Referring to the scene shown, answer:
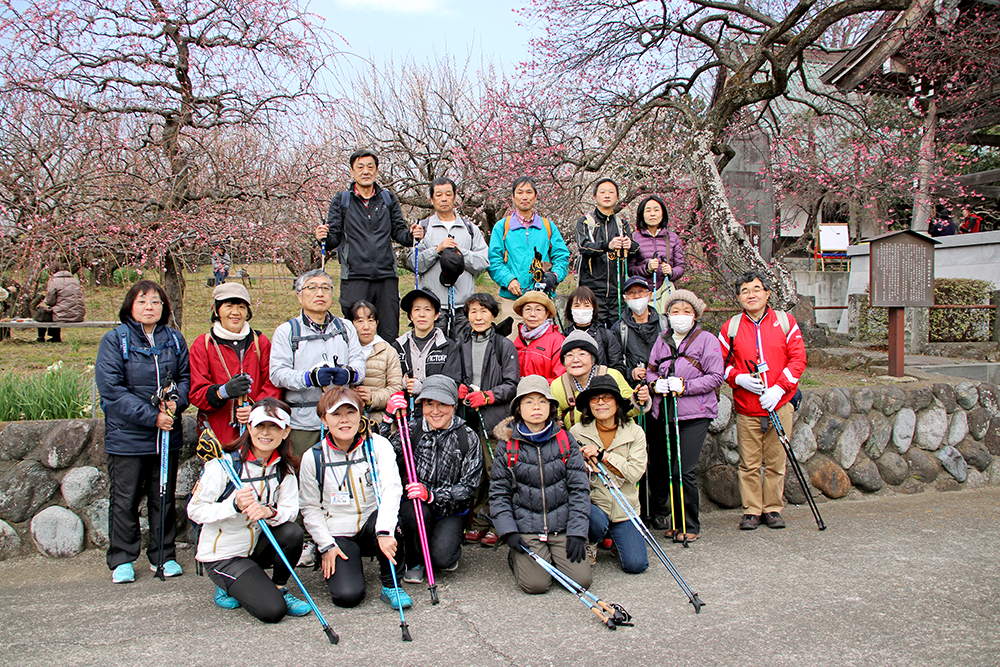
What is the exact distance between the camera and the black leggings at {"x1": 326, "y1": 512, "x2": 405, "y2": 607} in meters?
3.87

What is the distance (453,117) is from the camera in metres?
12.6

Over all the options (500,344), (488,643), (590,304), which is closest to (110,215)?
(500,344)

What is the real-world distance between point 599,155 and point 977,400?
5782 millimetres

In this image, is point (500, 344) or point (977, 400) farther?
point (977, 400)

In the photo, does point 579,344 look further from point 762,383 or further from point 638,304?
point 762,383

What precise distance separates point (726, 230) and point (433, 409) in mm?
4983

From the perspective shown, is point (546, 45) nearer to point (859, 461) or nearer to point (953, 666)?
point (859, 461)

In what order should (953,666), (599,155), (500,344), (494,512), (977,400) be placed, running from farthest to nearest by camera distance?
(599,155), (977,400), (500,344), (494,512), (953,666)

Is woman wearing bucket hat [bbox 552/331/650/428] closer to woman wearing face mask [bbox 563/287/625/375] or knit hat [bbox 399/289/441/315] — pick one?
woman wearing face mask [bbox 563/287/625/375]

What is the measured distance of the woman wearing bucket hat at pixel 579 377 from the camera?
16.0ft

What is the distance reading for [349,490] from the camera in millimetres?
4121

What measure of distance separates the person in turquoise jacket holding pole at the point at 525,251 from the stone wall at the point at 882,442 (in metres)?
1.98

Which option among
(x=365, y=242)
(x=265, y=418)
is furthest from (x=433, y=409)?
(x=365, y=242)

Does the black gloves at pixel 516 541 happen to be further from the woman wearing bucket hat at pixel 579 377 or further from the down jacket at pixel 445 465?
the woman wearing bucket hat at pixel 579 377
